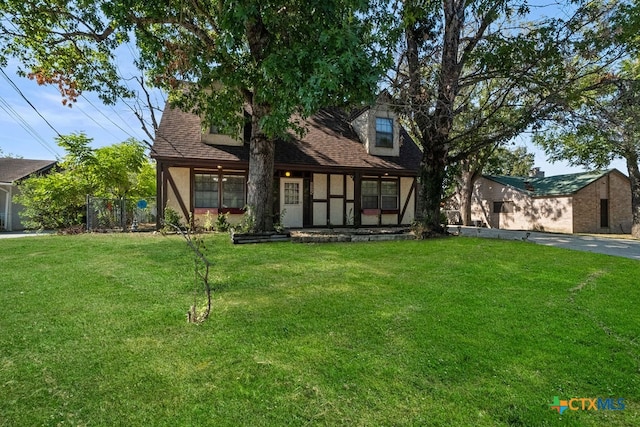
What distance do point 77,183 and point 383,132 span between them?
1284 cm

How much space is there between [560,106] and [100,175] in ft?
52.1

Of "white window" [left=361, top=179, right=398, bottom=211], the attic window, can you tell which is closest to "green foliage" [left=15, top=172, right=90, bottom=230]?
"white window" [left=361, top=179, right=398, bottom=211]

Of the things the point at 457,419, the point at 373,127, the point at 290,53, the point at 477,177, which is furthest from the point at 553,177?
the point at 457,419

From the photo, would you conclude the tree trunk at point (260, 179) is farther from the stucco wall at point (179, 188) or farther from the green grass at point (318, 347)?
the green grass at point (318, 347)

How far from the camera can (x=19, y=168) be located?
18875 mm

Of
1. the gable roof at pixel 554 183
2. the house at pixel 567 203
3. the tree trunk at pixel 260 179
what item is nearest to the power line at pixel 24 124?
the tree trunk at pixel 260 179

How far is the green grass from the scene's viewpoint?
2.13 metres

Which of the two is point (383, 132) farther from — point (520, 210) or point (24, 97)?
point (24, 97)

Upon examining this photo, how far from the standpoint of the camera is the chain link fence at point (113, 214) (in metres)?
12.1

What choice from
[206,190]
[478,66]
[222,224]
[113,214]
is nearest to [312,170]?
[222,224]

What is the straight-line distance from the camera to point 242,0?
6.27m

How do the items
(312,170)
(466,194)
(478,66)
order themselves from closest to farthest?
1. (478,66)
2. (312,170)
3. (466,194)

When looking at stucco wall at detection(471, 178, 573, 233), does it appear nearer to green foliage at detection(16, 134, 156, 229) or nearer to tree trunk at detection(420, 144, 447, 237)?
tree trunk at detection(420, 144, 447, 237)

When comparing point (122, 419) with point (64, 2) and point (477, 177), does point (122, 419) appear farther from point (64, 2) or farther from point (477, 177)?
point (477, 177)
